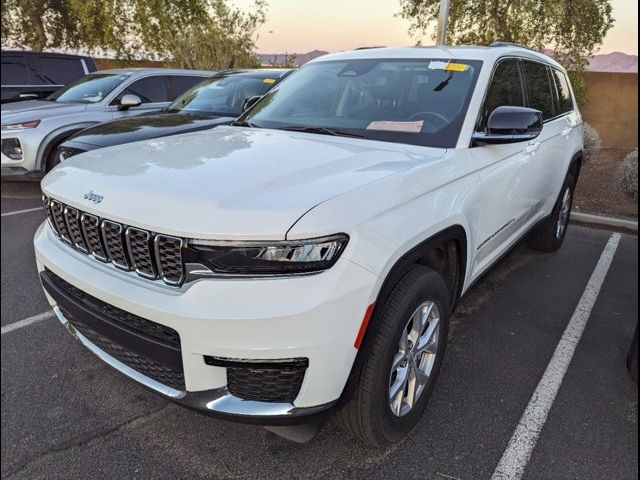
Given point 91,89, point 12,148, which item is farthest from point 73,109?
point 12,148

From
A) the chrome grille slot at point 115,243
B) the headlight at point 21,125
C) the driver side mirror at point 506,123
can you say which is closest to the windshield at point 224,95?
the headlight at point 21,125

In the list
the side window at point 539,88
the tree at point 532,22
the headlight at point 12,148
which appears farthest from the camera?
the headlight at point 12,148

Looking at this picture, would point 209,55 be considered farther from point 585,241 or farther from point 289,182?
point 289,182

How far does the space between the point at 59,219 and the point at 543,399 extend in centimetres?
272

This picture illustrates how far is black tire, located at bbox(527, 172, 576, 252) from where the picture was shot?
15.1ft

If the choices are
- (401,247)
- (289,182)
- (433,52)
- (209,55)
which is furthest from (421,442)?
(209,55)

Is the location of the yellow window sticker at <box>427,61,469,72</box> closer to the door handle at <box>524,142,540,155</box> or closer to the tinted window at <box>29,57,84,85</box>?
the door handle at <box>524,142,540,155</box>

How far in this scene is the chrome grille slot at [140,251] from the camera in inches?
72.9

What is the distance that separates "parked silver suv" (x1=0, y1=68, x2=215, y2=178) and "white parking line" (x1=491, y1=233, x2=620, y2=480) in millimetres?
5966

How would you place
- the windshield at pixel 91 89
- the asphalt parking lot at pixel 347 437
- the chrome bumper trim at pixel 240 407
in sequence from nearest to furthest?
the chrome bumper trim at pixel 240 407, the asphalt parking lot at pixel 347 437, the windshield at pixel 91 89

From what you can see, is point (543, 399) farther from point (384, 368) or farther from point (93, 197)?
point (93, 197)

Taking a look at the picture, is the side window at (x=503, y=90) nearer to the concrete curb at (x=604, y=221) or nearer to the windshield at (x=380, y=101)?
the windshield at (x=380, y=101)

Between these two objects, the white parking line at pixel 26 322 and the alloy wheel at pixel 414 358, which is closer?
the alloy wheel at pixel 414 358

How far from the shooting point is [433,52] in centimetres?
322
